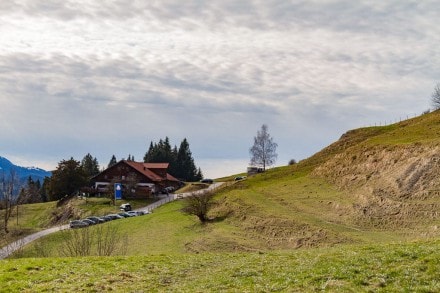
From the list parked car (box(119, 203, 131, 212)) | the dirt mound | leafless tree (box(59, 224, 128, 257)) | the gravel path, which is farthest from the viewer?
parked car (box(119, 203, 131, 212))

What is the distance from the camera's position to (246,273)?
68.6 feet

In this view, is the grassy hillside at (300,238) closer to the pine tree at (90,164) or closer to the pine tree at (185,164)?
the pine tree at (185,164)

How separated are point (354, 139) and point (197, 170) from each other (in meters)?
92.1

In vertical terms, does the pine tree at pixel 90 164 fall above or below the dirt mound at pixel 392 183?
above

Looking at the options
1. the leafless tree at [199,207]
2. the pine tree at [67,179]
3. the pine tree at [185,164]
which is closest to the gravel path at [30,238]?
the leafless tree at [199,207]

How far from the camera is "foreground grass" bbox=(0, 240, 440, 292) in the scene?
57.2 ft

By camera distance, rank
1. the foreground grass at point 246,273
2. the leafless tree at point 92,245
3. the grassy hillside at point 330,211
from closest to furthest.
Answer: the foreground grass at point 246,273, the leafless tree at point 92,245, the grassy hillside at point 330,211

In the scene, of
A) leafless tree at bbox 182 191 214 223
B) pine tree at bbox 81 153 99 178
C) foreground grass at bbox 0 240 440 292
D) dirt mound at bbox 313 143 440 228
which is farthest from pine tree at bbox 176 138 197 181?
foreground grass at bbox 0 240 440 292

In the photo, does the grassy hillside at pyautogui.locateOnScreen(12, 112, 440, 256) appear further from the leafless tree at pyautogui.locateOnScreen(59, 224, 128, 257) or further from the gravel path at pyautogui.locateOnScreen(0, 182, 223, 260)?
the gravel path at pyautogui.locateOnScreen(0, 182, 223, 260)

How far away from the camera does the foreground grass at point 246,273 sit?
17.4 meters

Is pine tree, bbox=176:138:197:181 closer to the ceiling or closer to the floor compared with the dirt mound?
closer to the ceiling

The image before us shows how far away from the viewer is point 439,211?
48.8 metres

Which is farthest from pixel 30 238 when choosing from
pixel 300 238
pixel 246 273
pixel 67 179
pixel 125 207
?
pixel 246 273

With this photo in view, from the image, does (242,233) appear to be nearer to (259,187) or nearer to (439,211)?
(439,211)
